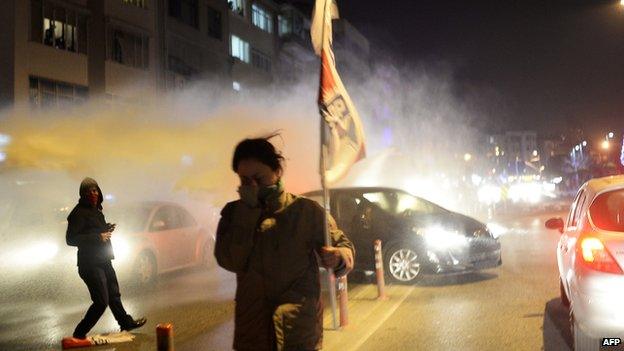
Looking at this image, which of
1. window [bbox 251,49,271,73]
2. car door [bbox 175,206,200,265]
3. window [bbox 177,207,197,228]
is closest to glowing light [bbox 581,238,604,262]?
car door [bbox 175,206,200,265]

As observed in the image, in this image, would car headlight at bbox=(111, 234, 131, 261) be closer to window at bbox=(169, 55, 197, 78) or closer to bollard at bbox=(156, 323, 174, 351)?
bollard at bbox=(156, 323, 174, 351)

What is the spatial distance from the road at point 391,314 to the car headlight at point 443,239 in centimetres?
63

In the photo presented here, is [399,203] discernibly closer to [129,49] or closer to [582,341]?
[582,341]

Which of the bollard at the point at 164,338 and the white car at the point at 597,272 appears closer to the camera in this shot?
the bollard at the point at 164,338

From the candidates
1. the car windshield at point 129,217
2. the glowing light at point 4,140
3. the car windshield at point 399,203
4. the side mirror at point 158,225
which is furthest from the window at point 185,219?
the glowing light at point 4,140

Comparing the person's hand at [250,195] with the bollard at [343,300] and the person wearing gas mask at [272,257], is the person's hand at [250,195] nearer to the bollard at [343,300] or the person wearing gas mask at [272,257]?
the person wearing gas mask at [272,257]

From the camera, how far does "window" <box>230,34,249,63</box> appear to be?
36875 mm

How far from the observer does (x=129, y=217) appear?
11953 mm

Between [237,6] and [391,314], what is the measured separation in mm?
32488

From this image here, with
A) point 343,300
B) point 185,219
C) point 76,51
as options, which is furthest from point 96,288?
point 76,51

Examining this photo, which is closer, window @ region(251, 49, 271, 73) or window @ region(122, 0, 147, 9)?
window @ region(122, 0, 147, 9)

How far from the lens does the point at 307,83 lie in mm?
42469

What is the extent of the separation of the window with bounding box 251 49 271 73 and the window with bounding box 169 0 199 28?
668 cm

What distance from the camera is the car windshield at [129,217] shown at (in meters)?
11.7
